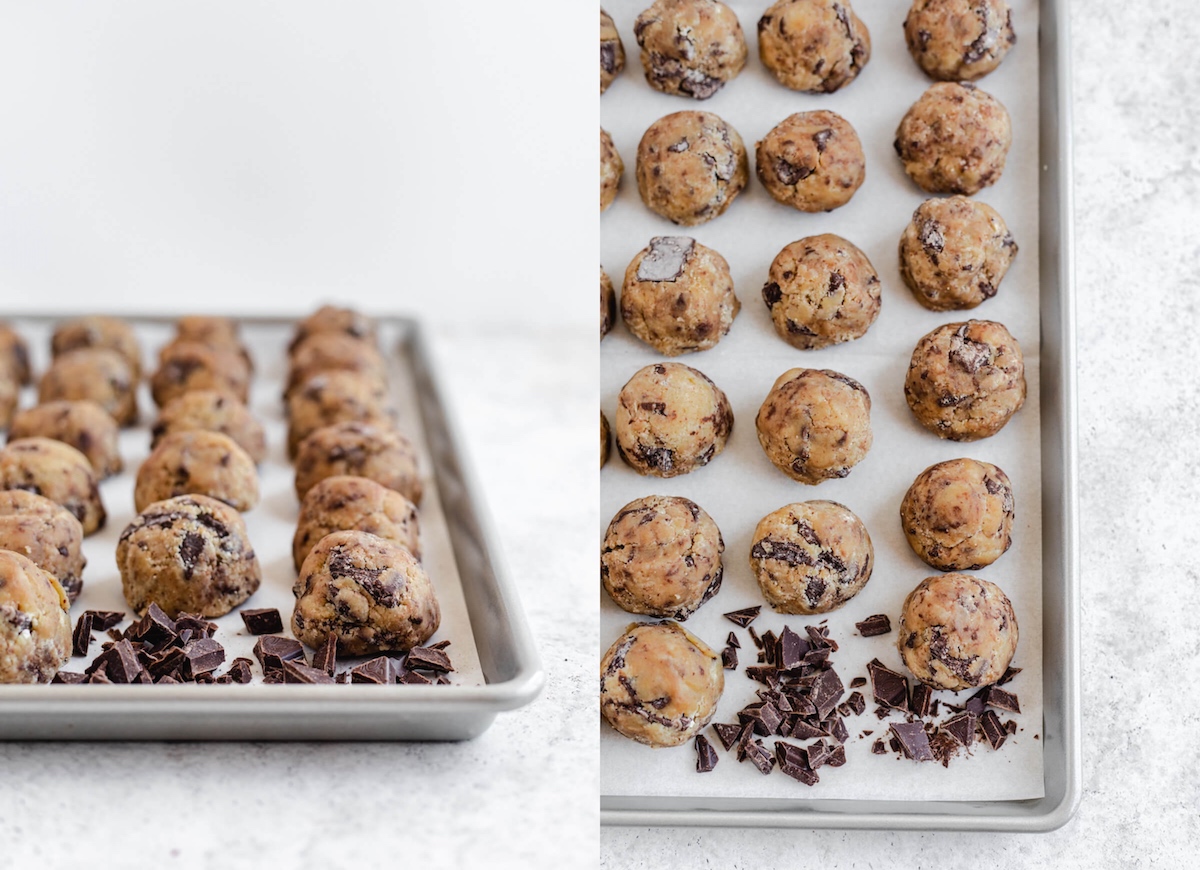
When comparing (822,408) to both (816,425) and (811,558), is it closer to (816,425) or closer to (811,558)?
(816,425)

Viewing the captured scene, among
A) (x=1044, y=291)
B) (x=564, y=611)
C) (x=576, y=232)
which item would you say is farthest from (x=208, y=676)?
(x=576, y=232)

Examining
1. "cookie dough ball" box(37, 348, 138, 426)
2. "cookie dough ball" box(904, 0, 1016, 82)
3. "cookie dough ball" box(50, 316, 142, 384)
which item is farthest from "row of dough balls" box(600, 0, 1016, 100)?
"cookie dough ball" box(50, 316, 142, 384)

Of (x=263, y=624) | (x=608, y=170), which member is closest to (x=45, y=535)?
(x=263, y=624)

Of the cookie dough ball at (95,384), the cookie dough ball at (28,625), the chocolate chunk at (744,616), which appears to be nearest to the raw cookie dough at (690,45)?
the chocolate chunk at (744,616)

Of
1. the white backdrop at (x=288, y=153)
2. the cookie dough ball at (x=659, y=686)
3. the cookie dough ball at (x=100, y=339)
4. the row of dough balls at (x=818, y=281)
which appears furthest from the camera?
the white backdrop at (x=288, y=153)

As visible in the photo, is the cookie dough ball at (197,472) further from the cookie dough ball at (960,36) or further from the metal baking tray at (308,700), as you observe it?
the cookie dough ball at (960,36)

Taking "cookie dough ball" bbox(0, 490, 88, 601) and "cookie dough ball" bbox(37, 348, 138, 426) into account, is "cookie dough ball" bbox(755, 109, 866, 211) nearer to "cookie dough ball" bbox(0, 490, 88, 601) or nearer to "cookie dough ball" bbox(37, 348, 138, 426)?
"cookie dough ball" bbox(0, 490, 88, 601)
